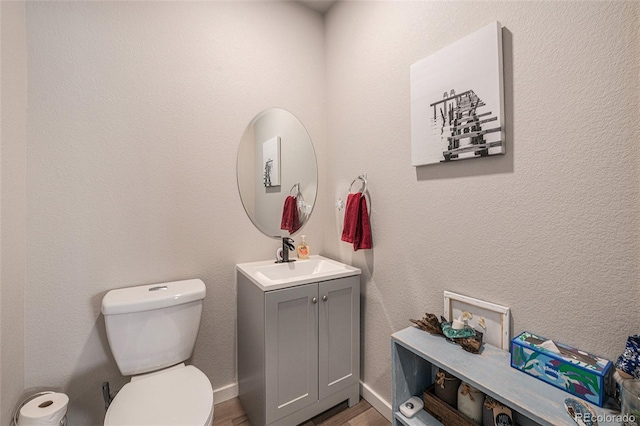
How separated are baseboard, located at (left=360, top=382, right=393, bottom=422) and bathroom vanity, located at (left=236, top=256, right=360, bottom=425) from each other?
0.06 m

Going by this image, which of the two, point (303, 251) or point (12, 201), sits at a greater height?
point (12, 201)

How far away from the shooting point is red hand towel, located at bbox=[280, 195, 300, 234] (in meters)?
1.92

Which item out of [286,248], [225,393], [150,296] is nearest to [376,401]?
[225,393]

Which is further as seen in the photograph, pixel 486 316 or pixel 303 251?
pixel 303 251

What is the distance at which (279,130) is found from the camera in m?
1.88

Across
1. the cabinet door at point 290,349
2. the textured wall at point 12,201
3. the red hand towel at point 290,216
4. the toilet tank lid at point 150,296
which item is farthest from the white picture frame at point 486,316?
the textured wall at point 12,201

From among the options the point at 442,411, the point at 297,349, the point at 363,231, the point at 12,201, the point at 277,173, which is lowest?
the point at 442,411

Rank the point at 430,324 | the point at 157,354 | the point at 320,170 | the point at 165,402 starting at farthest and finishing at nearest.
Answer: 1. the point at 320,170
2. the point at 157,354
3. the point at 430,324
4. the point at 165,402

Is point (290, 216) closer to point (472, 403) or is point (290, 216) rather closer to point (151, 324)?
point (151, 324)

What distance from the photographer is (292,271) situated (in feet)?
5.85

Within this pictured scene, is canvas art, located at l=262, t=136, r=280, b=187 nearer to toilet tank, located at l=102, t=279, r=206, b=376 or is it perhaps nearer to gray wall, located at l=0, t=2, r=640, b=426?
gray wall, located at l=0, t=2, r=640, b=426

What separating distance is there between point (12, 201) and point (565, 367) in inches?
83.7

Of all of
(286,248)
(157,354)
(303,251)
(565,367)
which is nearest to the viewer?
(565,367)

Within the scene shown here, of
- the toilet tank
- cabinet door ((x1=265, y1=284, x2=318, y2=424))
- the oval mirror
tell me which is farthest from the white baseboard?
the oval mirror
